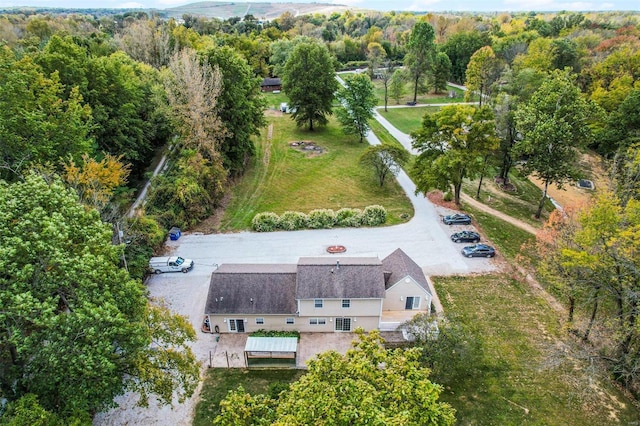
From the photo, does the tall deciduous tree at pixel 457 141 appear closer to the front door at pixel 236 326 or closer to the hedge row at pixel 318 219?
the hedge row at pixel 318 219

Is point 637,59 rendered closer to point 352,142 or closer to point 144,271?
point 352,142

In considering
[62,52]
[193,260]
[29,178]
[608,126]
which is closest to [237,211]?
[193,260]

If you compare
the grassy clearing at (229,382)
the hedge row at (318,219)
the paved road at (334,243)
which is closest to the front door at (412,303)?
the paved road at (334,243)

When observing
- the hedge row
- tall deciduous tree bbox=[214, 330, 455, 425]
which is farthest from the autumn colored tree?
tall deciduous tree bbox=[214, 330, 455, 425]

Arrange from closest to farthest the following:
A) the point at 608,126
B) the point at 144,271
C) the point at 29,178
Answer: the point at 29,178 → the point at 144,271 → the point at 608,126

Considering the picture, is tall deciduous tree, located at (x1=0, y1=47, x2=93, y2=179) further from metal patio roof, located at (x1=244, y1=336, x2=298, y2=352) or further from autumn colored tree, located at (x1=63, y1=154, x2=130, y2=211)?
metal patio roof, located at (x1=244, y1=336, x2=298, y2=352)

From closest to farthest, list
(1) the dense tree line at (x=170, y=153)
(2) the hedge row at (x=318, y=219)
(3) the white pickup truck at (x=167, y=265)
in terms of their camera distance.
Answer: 1. (1) the dense tree line at (x=170, y=153)
2. (3) the white pickup truck at (x=167, y=265)
3. (2) the hedge row at (x=318, y=219)
